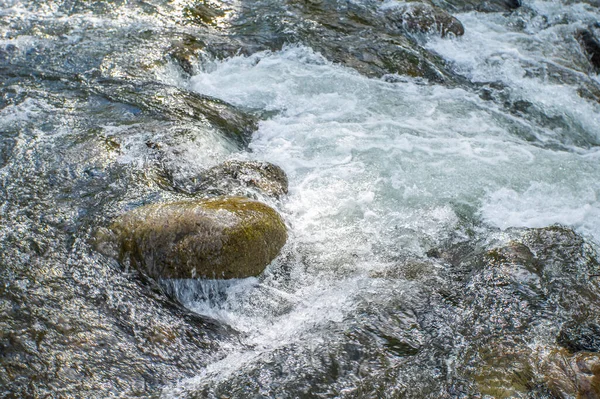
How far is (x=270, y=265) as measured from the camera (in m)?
4.82

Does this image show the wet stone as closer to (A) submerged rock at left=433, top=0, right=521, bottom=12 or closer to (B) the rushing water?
(B) the rushing water

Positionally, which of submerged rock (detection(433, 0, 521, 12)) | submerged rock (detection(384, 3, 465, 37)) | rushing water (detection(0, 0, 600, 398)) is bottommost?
rushing water (detection(0, 0, 600, 398))

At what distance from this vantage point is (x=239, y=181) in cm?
559

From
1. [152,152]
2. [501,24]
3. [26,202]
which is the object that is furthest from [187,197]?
[501,24]

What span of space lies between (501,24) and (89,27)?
7.65m

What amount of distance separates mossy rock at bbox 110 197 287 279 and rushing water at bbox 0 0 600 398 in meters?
0.13

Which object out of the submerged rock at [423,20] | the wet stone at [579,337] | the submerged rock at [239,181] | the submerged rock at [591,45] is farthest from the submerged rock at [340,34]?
the wet stone at [579,337]

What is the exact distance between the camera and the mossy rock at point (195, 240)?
445cm

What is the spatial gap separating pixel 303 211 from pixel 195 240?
1463 mm

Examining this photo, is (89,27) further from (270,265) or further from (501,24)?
(501,24)

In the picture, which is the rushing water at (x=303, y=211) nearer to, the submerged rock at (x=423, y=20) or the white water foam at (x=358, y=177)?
the white water foam at (x=358, y=177)

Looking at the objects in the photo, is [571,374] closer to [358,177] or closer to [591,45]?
[358,177]

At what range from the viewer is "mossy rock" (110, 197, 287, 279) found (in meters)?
4.45

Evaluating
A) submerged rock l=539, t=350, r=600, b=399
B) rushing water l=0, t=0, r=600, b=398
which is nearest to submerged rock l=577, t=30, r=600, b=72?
rushing water l=0, t=0, r=600, b=398
